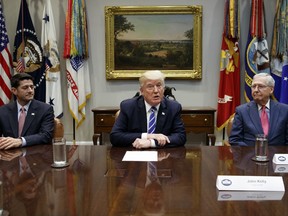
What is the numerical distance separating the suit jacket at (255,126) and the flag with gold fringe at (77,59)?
118 inches

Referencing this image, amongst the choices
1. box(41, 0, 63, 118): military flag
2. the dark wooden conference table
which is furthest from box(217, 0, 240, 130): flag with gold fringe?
the dark wooden conference table

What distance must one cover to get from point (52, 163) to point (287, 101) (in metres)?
3.81

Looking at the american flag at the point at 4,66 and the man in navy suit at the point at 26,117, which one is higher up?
the american flag at the point at 4,66

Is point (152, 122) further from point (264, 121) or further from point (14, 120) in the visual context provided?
point (14, 120)

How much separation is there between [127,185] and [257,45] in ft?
13.4

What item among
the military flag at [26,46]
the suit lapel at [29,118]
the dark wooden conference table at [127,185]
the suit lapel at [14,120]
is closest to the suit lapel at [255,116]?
the dark wooden conference table at [127,185]

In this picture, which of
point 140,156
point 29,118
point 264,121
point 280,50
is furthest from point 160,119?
point 280,50

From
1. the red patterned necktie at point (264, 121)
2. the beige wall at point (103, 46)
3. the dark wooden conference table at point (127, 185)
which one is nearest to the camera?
the dark wooden conference table at point (127, 185)

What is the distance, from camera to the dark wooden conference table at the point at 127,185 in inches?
46.9

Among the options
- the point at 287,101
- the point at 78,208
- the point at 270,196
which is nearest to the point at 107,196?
the point at 78,208

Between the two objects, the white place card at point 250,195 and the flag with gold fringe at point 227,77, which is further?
the flag with gold fringe at point 227,77

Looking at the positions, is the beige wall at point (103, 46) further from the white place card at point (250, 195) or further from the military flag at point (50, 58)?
the white place card at point (250, 195)

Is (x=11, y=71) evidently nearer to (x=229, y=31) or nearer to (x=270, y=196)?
(x=229, y=31)

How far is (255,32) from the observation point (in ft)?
16.0
